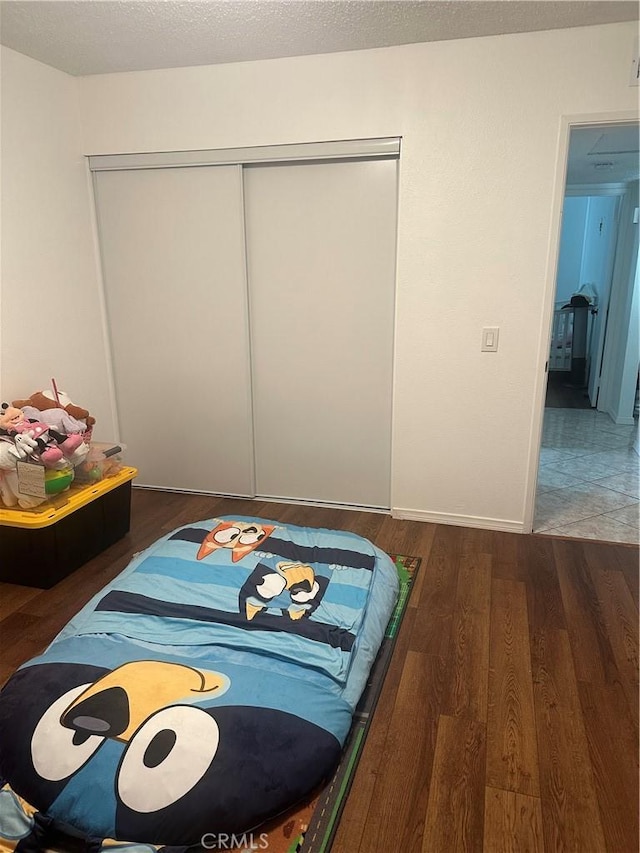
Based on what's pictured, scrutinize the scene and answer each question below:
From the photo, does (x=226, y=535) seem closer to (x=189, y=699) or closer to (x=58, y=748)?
(x=189, y=699)

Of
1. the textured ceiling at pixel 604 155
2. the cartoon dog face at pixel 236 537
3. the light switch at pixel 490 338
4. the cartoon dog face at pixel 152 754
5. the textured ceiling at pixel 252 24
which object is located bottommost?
the cartoon dog face at pixel 152 754

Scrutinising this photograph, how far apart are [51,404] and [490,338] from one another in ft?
7.46

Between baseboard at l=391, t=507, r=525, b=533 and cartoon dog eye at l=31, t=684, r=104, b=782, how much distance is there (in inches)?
83.9

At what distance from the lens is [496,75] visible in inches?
104

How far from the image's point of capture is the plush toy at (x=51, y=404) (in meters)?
2.84

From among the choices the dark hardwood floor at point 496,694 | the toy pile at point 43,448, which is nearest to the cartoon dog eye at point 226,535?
the dark hardwood floor at point 496,694

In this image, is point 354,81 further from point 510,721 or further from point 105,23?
point 510,721

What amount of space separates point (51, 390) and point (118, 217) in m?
1.12

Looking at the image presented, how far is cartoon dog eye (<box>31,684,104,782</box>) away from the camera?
1.45 metres

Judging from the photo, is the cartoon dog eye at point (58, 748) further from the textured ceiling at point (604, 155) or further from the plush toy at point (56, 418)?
the textured ceiling at point (604, 155)

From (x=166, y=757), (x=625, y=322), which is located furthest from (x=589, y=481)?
(x=166, y=757)

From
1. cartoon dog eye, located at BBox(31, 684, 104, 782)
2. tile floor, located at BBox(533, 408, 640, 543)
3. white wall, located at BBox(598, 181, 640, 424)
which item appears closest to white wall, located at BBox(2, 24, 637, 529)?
tile floor, located at BBox(533, 408, 640, 543)

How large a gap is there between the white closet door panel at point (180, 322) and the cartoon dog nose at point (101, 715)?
79.6 inches

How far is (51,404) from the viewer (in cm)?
286
